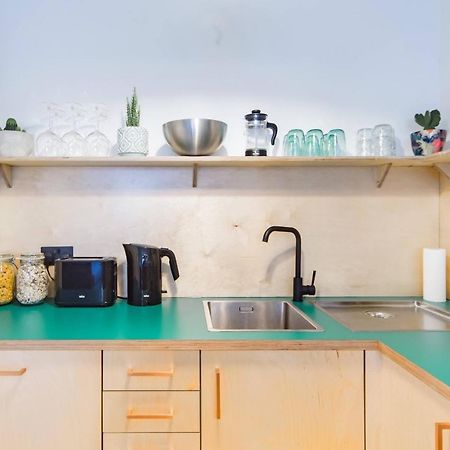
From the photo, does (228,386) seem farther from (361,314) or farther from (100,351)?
(361,314)

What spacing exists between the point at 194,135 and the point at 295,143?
47cm

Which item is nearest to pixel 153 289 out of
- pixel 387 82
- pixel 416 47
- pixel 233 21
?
pixel 233 21

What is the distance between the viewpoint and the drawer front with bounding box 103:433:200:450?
1296 mm

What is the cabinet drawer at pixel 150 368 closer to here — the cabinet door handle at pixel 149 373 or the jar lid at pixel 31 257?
the cabinet door handle at pixel 149 373

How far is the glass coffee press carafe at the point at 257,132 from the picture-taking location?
177cm

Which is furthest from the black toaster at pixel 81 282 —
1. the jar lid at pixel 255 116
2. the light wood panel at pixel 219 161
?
the jar lid at pixel 255 116

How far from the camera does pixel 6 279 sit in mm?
1752

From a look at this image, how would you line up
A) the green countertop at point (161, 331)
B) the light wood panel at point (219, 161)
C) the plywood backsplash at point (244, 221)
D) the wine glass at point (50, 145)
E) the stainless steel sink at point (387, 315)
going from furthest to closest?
the plywood backsplash at point (244, 221)
the wine glass at point (50, 145)
the light wood panel at point (219, 161)
the stainless steel sink at point (387, 315)
the green countertop at point (161, 331)

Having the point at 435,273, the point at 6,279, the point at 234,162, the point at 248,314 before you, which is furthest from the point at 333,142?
the point at 6,279

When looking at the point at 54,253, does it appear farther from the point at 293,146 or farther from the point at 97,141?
the point at 293,146

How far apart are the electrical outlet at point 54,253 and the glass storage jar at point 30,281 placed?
4.5 inches

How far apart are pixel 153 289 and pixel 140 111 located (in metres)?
0.84

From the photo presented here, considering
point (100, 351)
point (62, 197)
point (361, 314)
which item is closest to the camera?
point (100, 351)

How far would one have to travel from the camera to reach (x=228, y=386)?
1299mm
